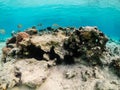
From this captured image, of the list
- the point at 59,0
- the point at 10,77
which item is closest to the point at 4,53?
the point at 10,77

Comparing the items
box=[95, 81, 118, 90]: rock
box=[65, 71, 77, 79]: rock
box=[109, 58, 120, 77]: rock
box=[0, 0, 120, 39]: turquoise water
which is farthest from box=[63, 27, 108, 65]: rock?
box=[0, 0, 120, 39]: turquoise water

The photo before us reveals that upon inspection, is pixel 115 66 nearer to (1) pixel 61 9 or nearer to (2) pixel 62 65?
(2) pixel 62 65

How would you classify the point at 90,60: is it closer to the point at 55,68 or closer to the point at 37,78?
the point at 55,68

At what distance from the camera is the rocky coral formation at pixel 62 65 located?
4.73 metres

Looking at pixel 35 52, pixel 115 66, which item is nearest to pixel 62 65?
pixel 35 52

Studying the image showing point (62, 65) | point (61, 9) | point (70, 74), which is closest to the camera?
point (70, 74)

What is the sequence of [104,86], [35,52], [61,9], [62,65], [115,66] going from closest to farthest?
[104,86]
[115,66]
[62,65]
[35,52]
[61,9]

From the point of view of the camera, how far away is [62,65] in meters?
5.47

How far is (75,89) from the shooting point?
470cm

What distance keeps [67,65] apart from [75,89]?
944mm

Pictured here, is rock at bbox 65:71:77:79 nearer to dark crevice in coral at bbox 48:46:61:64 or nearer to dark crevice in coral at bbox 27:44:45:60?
dark crevice in coral at bbox 48:46:61:64

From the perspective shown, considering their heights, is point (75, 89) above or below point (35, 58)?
below

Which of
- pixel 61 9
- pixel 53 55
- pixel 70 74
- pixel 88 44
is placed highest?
pixel 88 44

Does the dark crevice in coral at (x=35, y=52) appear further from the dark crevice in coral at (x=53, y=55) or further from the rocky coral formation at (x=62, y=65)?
the dark crevice in coral at (x=53, y=55)
